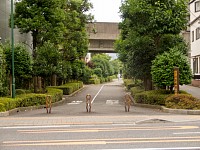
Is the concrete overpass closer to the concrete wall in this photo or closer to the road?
the concrete wall

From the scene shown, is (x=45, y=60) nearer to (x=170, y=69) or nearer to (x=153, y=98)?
(x=153, y=98)

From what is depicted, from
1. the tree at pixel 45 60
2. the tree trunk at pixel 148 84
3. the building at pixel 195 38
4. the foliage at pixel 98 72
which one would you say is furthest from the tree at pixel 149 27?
the foliage at pixel 98 72

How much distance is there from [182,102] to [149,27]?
24.4 ft

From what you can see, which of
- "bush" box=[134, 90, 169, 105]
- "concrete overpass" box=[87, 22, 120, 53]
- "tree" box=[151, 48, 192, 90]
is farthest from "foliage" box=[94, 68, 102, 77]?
"tree" box=[151, 48, 192, 90]

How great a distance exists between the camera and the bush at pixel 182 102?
20930 mm

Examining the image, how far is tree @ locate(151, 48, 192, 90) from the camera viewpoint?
24656 millimetres

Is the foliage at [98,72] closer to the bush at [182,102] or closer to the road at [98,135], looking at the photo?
the bush at [182,102]

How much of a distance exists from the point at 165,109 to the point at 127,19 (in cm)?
996

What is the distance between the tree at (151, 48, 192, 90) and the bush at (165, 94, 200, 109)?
243 cm

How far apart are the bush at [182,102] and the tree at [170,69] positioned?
2.43m

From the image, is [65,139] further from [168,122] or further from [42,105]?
[42,105]

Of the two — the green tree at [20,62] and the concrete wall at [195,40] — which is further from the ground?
the concrete wall at [195,40]

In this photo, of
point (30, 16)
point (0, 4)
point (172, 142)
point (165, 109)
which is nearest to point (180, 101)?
point (165, 109)

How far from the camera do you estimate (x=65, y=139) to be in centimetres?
1147
